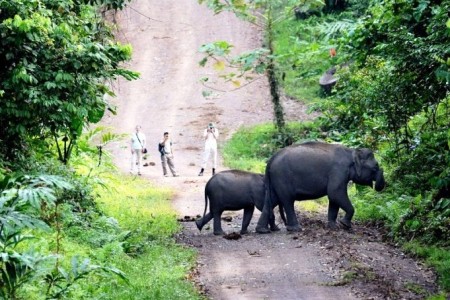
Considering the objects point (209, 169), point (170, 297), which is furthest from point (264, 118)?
point (170, 297)

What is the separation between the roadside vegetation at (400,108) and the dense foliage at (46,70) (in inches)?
158

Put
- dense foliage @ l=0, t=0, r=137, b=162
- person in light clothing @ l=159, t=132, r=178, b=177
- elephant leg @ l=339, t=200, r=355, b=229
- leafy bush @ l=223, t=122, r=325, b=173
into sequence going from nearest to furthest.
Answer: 1. dense foliage @ l=0, t=0, r=137, b=162
2. elephant leg @ l=339, t=200, r=355, b=229
3. person in light clothing @ l=159, t=132, r=178, b=177
4. leafy bush @ l=223, t=122, r=325, b=173

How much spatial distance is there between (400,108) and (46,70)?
298 inches

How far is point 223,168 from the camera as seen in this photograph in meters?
28.4

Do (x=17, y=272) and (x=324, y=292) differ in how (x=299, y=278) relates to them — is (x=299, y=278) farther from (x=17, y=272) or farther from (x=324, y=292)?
(x=17, y=272)

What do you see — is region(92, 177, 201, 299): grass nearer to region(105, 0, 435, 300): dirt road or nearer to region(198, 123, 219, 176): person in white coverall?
region(105, 0, 435, 300): dirt road

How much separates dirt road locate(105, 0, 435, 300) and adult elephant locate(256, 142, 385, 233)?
56 centimetres

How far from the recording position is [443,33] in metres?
12.4

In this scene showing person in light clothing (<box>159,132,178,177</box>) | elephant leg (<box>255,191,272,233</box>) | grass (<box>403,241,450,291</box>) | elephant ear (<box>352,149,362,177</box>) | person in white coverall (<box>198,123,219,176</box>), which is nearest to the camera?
grass (<box>403,241,450,291</box>)

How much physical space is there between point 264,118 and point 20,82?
23.7m

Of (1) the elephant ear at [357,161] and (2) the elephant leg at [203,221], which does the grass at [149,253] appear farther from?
(1) the elephant ear at [357,161]

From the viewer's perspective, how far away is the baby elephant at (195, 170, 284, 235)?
1673 cm

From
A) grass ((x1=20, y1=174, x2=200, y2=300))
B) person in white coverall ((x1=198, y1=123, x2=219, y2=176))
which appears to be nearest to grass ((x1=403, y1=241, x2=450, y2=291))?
grass ((x1=20, y1=174, x2=200, y2=300))

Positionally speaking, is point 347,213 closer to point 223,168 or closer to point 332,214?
point 332,214
